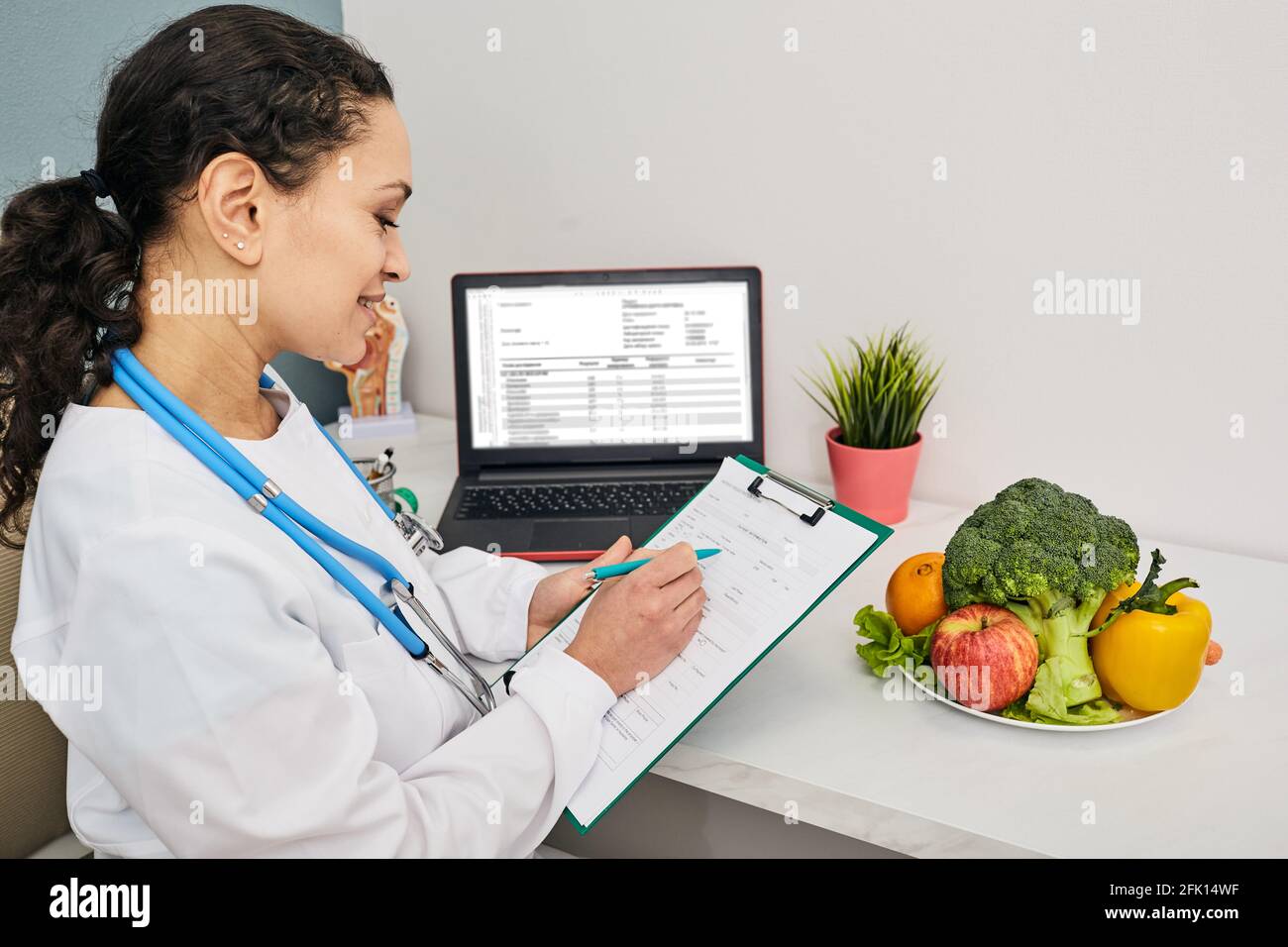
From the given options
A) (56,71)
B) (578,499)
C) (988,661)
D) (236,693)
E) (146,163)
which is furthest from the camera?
(578,499)

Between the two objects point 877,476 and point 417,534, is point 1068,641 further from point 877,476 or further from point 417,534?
point 417,534

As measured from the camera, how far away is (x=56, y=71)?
1.24 m

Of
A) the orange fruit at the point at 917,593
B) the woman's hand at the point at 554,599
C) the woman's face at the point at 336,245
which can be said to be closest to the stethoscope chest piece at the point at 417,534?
the woman's hand at the point at 554,599

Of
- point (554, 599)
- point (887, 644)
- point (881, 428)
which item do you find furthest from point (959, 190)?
point (554, 599)

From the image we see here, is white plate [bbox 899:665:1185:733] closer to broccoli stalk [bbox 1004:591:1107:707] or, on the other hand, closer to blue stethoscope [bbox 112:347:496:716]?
broccoli stalk [bbox 1004:591:1107:707]

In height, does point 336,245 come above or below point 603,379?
above

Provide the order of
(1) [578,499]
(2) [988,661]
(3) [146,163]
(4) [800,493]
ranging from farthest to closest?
(1) [578,499], (4) [800,493], (2) [988,661], (3) [146,163]

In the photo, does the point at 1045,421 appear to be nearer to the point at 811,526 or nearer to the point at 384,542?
→ the point at 811,526

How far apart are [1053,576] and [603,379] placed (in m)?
0.72

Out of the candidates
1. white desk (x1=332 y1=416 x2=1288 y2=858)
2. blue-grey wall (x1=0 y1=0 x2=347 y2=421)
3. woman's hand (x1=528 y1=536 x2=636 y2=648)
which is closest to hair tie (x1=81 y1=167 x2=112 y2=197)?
blue-grey wall (x1=0 y1=0 x2=347 y2=421)

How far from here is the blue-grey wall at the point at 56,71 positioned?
119 cm

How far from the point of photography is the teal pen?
3.32 ft

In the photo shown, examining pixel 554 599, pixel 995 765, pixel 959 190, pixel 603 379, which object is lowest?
pixel 995 765

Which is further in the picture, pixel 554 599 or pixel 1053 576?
pixel 554 599
